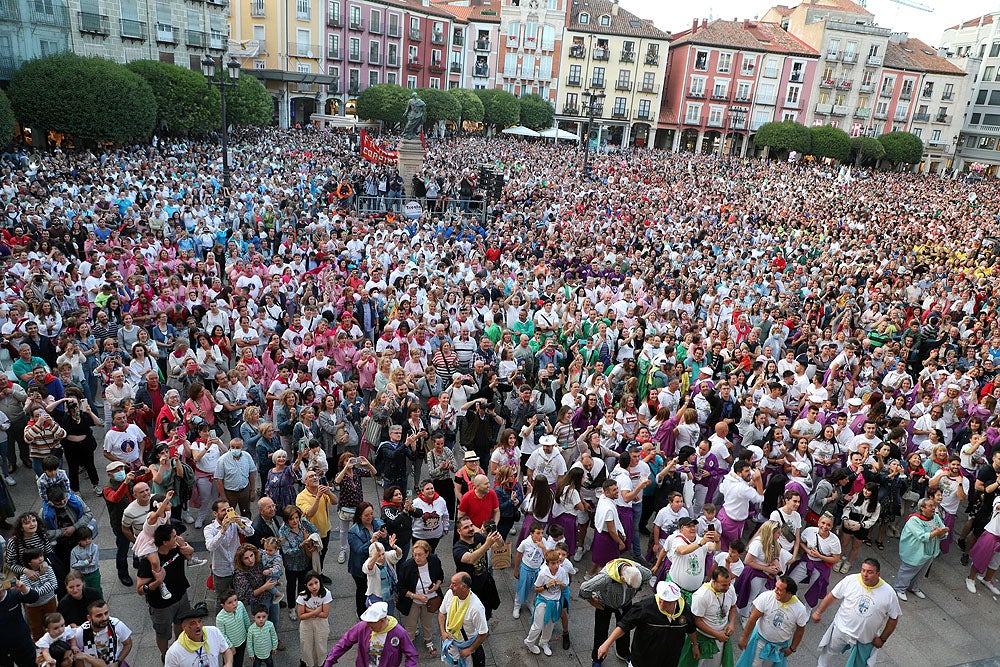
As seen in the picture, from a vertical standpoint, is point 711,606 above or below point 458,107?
below

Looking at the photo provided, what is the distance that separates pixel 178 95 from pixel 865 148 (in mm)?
52719

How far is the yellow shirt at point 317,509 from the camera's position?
20.9ft

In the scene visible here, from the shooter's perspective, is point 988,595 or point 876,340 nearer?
point 988,595

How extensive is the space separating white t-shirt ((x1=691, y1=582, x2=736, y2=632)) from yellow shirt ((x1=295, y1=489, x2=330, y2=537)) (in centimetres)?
342

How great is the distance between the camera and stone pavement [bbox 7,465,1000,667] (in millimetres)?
6215

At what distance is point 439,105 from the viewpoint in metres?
51.6

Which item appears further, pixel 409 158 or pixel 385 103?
pixel 385 103

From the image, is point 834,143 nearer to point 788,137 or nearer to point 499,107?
point 788,137

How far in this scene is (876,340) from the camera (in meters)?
12.6

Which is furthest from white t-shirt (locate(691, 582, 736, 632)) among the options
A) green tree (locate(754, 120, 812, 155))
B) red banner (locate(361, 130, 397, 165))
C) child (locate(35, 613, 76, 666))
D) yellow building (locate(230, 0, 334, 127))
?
green tree (locate(754, 120, 812, 155))

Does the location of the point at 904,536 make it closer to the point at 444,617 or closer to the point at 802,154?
the point at 444,617

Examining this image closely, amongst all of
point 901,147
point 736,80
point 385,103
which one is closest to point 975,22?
point 901,147

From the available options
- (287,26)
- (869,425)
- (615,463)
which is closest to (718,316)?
(869,425)

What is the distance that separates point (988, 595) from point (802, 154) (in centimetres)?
5816
